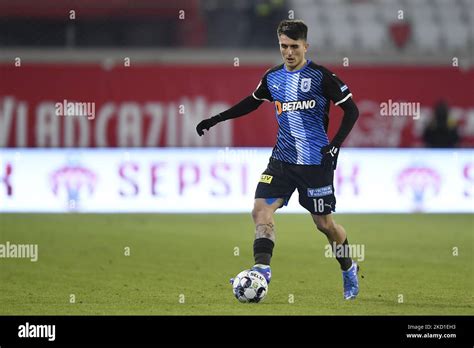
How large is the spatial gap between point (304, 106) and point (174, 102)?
10.9 metres

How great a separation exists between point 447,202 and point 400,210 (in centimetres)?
76

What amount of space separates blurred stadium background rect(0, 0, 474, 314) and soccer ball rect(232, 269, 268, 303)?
443cm

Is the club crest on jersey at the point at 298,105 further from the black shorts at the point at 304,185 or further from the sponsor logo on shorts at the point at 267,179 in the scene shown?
the sponsor logo on shorts at the point at 267,179

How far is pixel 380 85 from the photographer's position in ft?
65.4

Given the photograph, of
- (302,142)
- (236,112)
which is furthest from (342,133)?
(236,112)

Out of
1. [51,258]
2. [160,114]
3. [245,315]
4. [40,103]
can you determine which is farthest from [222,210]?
[245,315]

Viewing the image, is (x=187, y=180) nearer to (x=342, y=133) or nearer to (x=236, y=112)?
(x=236, y=112)

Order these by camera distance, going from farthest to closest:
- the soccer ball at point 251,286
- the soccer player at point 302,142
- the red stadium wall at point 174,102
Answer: the red stadium wall at point 174,102
the soccer player at point 302,142
the soccer ball at point 251,286

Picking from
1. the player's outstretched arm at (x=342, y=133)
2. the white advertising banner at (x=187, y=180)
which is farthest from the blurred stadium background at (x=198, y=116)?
the player's outstretched arm at (x=342, y=133)

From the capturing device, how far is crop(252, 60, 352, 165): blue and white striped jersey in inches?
336

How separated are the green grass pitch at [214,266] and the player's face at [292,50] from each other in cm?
190

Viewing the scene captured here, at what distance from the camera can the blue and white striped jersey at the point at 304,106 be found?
28.0ft

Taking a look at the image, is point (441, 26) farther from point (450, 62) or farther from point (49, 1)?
point (49, 1)

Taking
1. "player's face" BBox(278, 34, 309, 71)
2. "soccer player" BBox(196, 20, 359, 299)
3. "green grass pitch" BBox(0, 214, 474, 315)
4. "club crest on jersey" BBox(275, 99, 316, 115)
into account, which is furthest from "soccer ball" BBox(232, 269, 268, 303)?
"player's face" BBox(278, 34, 309, 71)
